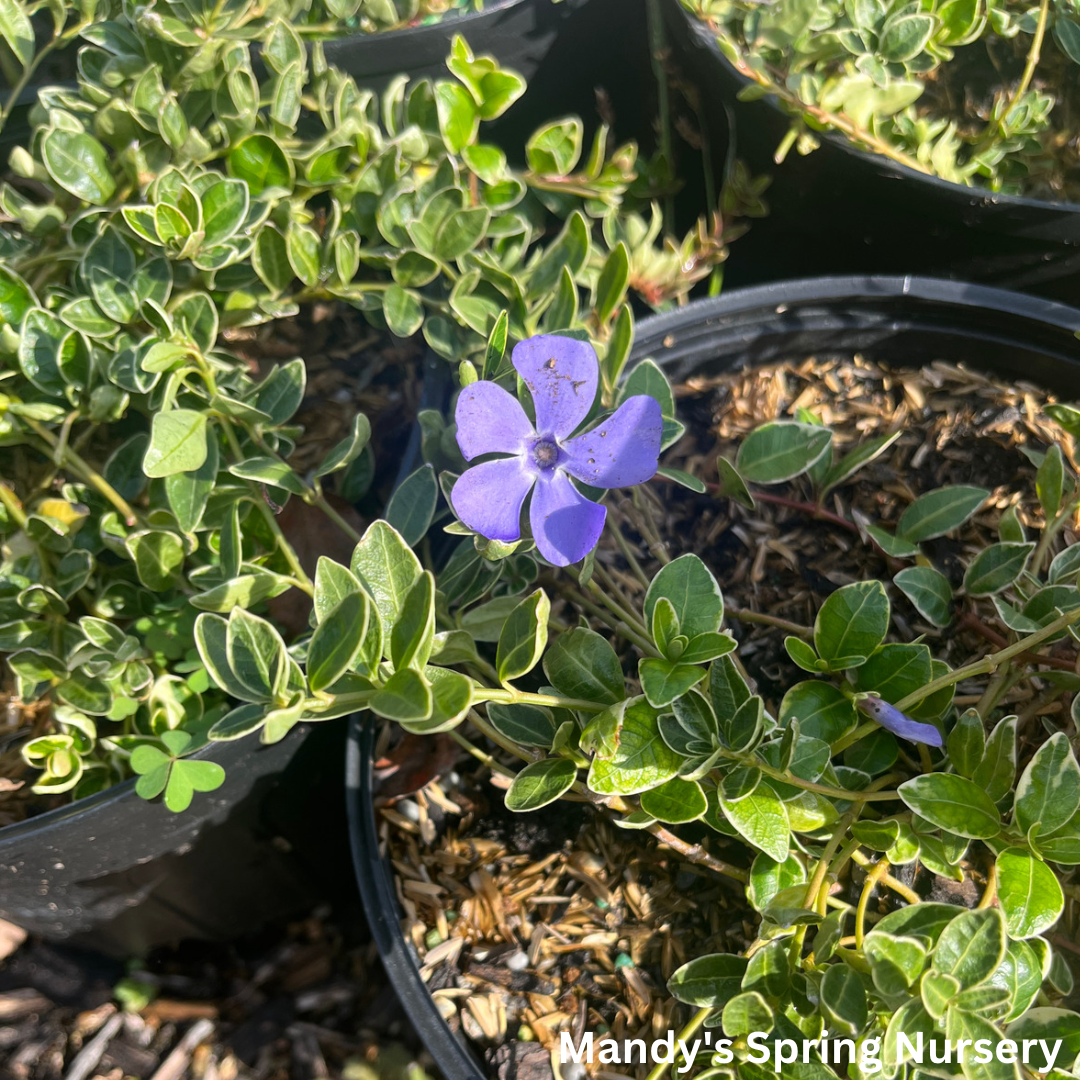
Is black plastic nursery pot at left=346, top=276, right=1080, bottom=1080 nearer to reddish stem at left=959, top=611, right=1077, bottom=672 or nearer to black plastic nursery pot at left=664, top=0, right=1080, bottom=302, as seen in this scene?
black plastic nursery pot at left=664, top=0, right=1080, bottom=302

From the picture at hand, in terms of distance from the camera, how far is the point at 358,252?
1.01m

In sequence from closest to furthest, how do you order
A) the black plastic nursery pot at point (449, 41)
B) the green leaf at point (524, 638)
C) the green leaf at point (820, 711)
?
the green leaf at point (524, 638), the green leaf at point (820, 711), the black plastic nursery pot at point (449, 41)

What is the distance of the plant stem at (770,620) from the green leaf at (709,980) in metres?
0.35

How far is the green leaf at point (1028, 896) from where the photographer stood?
633mm

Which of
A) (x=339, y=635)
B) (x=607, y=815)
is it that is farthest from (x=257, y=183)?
(x=607, y=815)

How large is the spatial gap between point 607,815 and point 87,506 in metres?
0.73

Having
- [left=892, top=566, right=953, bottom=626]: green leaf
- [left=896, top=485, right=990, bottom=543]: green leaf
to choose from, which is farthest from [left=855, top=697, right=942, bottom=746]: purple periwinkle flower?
[left=896, top=485, right=990, bottom=543]: green leaf

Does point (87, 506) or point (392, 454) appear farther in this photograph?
point (392, 454)

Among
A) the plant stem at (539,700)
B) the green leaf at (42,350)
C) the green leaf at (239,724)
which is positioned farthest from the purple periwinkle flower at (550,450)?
the green leaf at (42,350)

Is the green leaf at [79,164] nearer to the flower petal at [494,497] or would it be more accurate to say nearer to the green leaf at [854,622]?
the flower petal at [494,497]

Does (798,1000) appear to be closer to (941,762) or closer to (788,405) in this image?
(941,762)

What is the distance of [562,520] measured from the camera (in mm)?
677

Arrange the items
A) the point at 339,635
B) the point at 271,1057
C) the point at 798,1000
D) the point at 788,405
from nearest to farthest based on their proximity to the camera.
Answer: the point at 339,635, the point at 798,1000, the point at 788,405, the point at 271,1057

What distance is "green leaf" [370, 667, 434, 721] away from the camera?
54 centimetres
